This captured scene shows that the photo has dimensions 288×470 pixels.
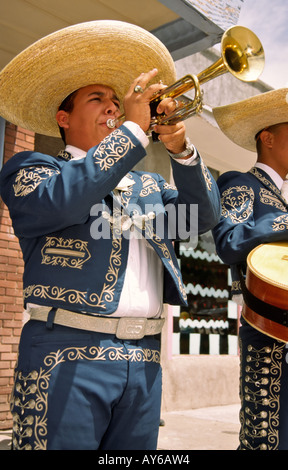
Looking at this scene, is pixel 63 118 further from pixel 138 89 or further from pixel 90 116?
pixel 138 89

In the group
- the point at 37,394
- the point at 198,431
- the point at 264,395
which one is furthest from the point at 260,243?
the point at 198,431

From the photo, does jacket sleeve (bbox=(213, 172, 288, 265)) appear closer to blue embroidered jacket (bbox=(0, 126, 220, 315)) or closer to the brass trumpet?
blue embroidered jacket (bbox=(0, 126, 220, 315))

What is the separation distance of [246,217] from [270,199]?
23cm

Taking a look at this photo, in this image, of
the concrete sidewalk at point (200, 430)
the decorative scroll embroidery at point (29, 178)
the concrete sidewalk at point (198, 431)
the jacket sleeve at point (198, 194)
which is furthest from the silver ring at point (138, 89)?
the concrete sidewalk at point (200, 430)

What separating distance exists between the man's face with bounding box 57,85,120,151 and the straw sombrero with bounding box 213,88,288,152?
939 millimetres

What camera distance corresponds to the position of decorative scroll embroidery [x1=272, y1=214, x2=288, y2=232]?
2.42 meters

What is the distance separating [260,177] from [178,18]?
1.53m

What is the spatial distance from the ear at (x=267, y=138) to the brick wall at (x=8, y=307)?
2.70m

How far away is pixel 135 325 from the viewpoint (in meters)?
1.81

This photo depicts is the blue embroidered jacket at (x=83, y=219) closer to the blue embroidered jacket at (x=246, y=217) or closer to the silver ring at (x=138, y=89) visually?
the silver ring at (x=138, y=89)

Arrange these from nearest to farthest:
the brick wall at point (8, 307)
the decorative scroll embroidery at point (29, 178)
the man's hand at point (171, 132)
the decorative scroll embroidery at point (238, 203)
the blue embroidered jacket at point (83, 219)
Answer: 1. the blue embroidered jacket at point (83, 219)
2. the decorative scroll embroidery at point (29, 178)
3. the man's hand at point (171, 132)
4. the decorative scroll embroidery at point (238, 203)
5. the brick wall at point (8, 307)

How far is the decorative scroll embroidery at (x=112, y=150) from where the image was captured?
1.72 m
